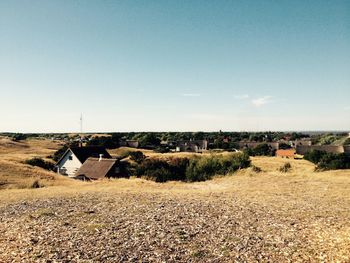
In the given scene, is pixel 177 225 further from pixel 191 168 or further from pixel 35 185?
pixel 191 168

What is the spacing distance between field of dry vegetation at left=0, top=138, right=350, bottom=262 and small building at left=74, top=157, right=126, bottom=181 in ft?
A: 57.1

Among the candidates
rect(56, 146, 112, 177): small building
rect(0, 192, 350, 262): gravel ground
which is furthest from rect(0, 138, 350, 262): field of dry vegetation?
rect(56, 146, 112, 177): small building

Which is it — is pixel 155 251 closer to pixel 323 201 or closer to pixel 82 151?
pixel 323 201

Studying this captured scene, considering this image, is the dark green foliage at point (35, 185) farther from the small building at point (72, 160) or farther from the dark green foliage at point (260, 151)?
the dark green foliage at point (260, 151)

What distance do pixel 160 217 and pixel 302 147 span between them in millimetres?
85331

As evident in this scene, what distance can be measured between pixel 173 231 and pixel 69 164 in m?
50.8

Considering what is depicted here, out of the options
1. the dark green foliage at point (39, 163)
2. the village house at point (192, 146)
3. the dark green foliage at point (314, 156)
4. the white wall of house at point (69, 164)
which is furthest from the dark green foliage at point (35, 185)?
the village house at point (192, 146)

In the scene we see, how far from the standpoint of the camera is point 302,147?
324 feet

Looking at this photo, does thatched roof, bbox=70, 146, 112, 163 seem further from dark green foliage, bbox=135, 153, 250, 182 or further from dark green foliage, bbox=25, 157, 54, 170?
dark green foliage, bbox=135, 153, 250, 182

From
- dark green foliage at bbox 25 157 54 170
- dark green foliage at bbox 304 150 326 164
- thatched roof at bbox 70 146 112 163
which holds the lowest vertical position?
dark green foliage at bbox 25 157 54 170

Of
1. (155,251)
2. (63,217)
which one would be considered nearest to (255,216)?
(155,251)

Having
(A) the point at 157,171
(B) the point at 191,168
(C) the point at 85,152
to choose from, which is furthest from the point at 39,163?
(B) the point at 191,168

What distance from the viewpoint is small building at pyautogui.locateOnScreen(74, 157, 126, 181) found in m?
52.8

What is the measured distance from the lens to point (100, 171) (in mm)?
53438
